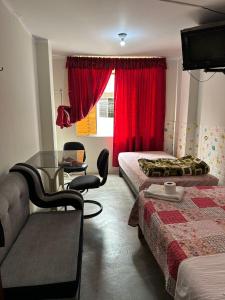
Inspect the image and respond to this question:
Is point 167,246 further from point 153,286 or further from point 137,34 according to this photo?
point 137,34

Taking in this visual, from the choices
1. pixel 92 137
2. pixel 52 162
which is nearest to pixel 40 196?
pixel 52 162

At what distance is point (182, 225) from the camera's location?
1.67 m

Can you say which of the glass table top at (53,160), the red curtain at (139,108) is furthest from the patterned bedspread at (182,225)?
the red curtain at (139,108)

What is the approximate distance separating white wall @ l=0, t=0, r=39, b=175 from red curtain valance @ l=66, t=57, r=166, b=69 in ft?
4.11

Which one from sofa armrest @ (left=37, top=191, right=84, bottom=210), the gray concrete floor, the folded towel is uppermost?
the folded towel

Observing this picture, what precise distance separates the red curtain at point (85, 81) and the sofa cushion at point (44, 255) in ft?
9.50

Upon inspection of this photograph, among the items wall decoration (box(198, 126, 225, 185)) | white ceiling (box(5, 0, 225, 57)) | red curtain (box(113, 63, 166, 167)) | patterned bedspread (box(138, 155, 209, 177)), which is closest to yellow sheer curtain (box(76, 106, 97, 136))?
red curtain (box(113, 63, 166, 167))

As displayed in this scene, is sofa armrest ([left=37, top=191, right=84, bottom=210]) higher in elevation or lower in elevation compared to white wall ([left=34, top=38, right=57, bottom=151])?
lower

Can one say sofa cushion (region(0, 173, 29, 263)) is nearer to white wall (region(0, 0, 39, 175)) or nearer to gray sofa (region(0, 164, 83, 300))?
gray sofa (region(0, 164, 83, 300))

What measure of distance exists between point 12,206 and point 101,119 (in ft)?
11.4

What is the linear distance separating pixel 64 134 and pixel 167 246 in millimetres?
3636

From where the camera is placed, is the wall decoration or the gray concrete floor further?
the wall decoration

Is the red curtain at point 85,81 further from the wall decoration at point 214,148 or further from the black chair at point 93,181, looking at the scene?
the wall decoration at point 214,148

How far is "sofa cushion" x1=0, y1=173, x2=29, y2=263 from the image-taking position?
155 cm
